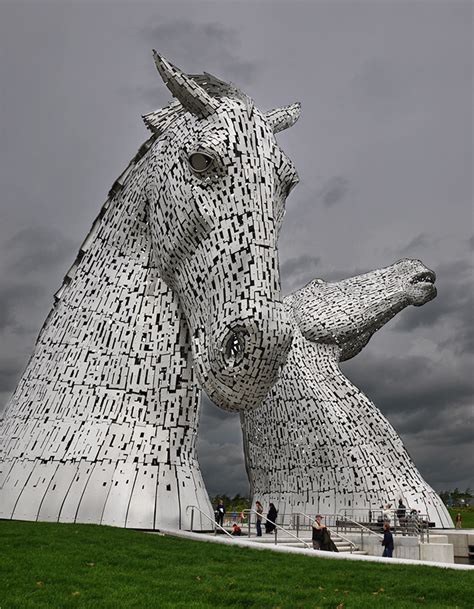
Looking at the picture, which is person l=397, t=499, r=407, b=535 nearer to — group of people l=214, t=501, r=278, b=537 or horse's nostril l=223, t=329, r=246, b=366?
group of people l=214, t=501, r=278, b=537

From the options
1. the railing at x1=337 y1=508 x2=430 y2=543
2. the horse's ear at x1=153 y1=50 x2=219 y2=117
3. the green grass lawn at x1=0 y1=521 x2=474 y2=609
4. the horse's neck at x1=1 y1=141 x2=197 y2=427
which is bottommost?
the green grass lawn at x1=0 y1=521 x2=474 y2=609

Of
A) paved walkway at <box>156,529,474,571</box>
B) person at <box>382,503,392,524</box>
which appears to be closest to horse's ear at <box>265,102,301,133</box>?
paved walkway at <box>156,529,474,571</box>

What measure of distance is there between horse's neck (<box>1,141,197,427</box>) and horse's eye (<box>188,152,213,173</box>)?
5.04 feet

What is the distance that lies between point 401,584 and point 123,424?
3.81 metres

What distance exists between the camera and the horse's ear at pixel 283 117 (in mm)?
9227

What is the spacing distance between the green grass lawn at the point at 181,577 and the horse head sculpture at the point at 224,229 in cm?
178

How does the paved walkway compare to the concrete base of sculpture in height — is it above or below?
below

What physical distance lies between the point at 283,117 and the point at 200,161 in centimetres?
242

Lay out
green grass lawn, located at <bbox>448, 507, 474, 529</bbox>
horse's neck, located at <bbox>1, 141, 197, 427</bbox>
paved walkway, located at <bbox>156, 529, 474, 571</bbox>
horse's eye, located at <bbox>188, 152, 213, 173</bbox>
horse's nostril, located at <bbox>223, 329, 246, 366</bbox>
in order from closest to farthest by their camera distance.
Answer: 1. horse's nostril, located at <bbox>223, 329, 246, 366</bbox>
2. horse's eye, located at <bbox>188, 152, 213, 173</bbox>
3. paved walkway, located at <bbox>156, 529, 474, 571</bbox>
4. horse's neck, located at <bbox>1, 141, 197, 427</bbox>
5. green grass lawn, located at <bbox>448, 507, 474, 529</bbox>

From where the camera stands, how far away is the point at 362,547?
40.1ft

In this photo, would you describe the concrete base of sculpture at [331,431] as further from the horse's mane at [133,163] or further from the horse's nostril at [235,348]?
the horse's nostril at [235,348]

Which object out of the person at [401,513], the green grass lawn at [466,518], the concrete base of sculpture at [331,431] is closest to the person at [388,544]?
the person at [401,513]

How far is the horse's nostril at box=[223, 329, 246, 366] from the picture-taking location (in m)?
6.90

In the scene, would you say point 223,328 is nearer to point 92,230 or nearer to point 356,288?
point 92,230
